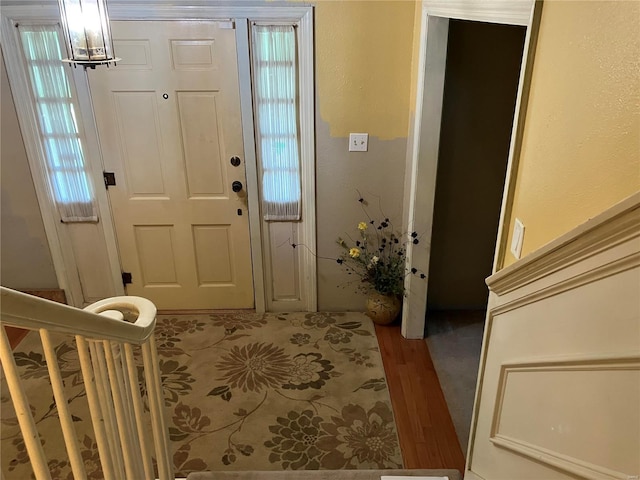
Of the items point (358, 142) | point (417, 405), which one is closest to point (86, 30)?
point (358, 142)

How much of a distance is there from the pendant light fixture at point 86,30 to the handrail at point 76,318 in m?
1.23

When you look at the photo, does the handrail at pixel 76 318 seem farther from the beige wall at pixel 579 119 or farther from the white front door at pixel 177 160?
the white front door at pixel 177 160

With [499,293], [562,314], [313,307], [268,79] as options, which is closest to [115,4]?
[268,79]

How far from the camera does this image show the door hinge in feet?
10.9

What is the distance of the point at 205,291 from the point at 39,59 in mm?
1800

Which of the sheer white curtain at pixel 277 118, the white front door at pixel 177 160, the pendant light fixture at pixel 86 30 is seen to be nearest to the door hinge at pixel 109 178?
the white front door at pixel 177 160

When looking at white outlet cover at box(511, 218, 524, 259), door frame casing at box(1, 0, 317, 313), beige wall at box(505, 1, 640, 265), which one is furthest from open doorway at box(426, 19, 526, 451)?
beige wall at box(505, 1, 640, 265)

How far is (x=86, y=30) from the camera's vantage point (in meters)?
2.11

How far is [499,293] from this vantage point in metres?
1.74

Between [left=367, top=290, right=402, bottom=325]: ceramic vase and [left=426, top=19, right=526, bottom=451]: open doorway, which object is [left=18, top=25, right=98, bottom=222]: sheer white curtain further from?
[left=426, top=19, right=526, bottom=451]: open doorway

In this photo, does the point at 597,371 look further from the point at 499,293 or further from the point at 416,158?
the point at 416,158

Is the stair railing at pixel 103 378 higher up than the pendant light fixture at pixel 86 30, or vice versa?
the pendant light fixture at pixel 86 30

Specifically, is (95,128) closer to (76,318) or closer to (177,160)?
(177,160)

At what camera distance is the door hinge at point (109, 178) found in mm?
3328
